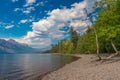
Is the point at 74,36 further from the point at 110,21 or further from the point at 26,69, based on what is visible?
the point at 110,21

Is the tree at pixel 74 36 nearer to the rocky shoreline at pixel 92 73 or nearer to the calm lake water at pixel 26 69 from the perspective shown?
the calm lake water at pixel 26 69

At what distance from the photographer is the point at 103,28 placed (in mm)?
44031

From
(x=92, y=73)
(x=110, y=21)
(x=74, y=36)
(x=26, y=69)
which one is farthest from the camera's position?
(x=74, y=36)

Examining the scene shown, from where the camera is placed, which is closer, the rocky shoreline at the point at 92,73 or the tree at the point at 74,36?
the rocky shoreline at the point at 92,73

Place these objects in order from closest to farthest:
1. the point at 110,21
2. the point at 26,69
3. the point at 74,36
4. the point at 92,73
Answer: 1. the point at 92,73
2. the point at 110,21
3. the point at 26,69
4. the point at 74,36

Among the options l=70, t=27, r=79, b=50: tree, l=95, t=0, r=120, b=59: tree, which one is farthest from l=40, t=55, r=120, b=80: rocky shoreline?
l=70, t=27, r=79, b=50: tree

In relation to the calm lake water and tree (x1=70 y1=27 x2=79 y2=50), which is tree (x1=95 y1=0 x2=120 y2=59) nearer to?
the calm lake water

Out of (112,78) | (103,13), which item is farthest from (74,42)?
(112,78)

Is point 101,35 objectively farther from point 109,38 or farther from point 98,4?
point 98,4

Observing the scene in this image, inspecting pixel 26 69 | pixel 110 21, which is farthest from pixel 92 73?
pixel 26 69

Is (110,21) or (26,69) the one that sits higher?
(110,21)

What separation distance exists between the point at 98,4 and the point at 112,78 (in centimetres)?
2806

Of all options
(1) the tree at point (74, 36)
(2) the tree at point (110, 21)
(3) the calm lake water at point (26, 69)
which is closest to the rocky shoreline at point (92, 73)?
(3) the calm lake water at point (26, 69)

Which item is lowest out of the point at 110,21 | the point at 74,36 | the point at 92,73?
the point at 92,73
